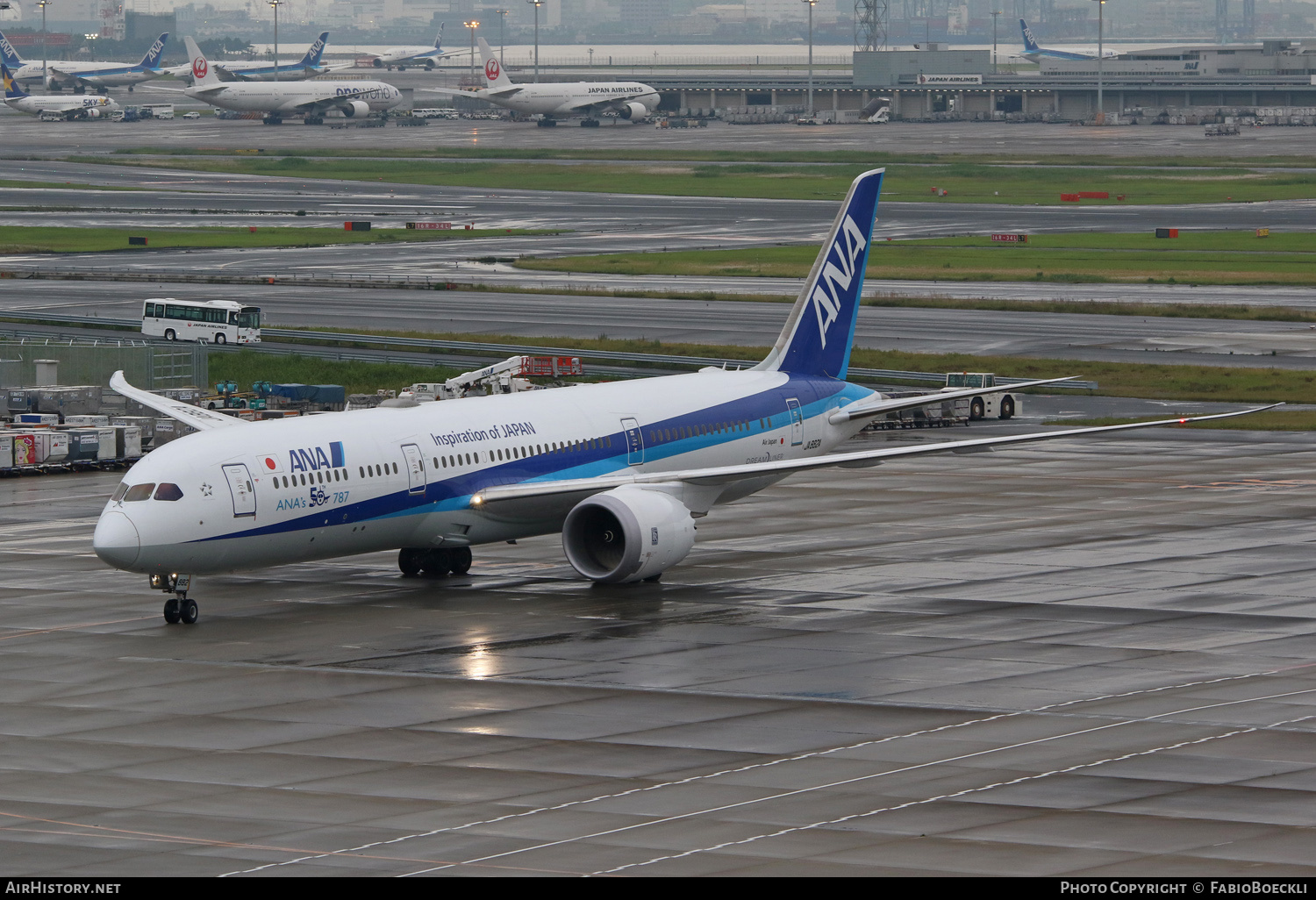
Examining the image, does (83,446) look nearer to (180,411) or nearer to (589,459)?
(180,411)

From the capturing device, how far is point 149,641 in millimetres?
40031

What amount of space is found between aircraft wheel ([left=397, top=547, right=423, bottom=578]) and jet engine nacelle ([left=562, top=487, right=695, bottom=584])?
15.7 feet

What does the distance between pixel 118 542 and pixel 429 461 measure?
7.97 metres

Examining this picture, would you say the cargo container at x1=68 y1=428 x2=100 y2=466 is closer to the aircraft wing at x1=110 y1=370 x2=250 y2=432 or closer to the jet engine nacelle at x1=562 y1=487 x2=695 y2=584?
the aircraft wing at x1=110 y1=370 x2=250 y2=432

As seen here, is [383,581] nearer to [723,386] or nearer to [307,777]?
[723,386]

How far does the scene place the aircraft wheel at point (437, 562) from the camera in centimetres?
4700

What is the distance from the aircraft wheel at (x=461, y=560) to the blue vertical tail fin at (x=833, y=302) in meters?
10.9

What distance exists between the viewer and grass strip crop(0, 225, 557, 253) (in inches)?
5723

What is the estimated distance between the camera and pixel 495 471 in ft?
150

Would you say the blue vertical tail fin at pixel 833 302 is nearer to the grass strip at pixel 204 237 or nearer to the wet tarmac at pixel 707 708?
the wet tarmac at pixel 707 708

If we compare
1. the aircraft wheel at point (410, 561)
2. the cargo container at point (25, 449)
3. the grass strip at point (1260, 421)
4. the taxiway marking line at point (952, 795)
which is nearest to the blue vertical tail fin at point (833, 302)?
the aircraft wheel at point (410, 561)

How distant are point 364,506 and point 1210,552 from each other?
2218cm

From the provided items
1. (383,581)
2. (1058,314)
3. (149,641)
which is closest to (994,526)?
(383,581)

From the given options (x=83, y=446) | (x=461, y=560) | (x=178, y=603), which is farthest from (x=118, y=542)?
(x=83, y=446)
